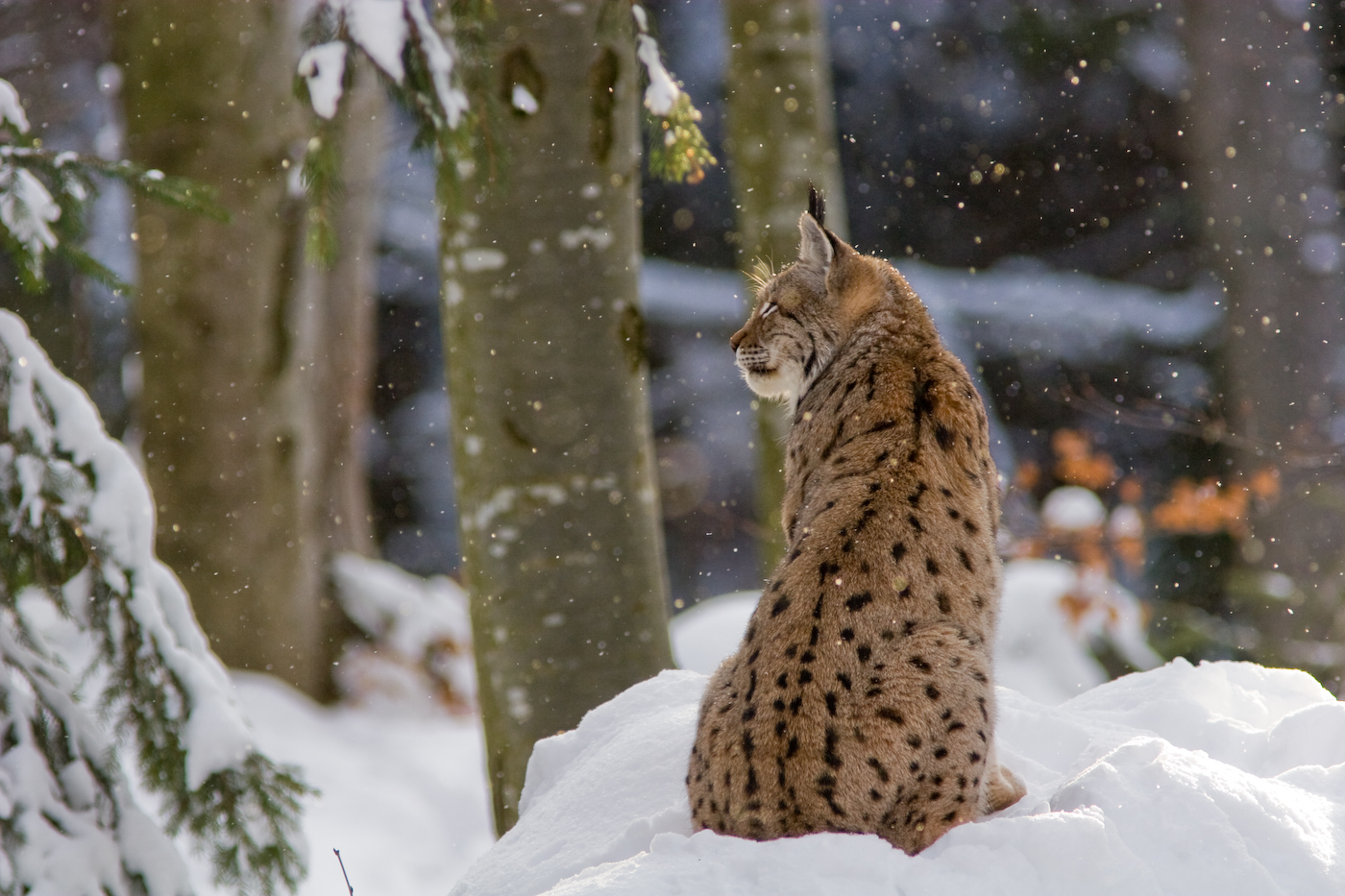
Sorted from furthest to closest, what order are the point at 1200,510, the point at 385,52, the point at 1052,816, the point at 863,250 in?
the point at 863,250 < the point at 1200,510 < the point at 385,52 < the point at 1052,816

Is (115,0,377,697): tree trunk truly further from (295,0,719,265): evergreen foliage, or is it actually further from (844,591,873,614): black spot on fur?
(844,591,873,614): black spot on fur

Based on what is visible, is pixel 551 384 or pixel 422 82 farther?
pixel 551 384

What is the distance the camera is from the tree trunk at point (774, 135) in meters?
6.53

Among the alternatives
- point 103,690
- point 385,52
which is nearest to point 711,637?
point 103,690

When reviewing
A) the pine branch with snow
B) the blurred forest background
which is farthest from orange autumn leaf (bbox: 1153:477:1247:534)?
the pine branch with snow

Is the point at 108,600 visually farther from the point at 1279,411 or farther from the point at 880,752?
the point at 1279,411

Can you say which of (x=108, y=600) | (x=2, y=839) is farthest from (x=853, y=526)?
(x=2, y=839)

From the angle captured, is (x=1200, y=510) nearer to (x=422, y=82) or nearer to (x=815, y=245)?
(x=815, y=245)

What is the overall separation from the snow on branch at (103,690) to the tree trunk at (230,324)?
4.11 m

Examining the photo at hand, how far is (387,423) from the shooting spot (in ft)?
53.6

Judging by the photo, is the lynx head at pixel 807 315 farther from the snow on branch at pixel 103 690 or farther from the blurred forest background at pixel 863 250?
the snow on branch at pixel 103 690

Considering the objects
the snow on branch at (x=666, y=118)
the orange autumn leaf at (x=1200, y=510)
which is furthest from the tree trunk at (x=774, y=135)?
the orange autumn leaf at (x=1200, y=510)

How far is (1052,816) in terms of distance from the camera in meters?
2.27

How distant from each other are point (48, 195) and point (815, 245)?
2.19m
